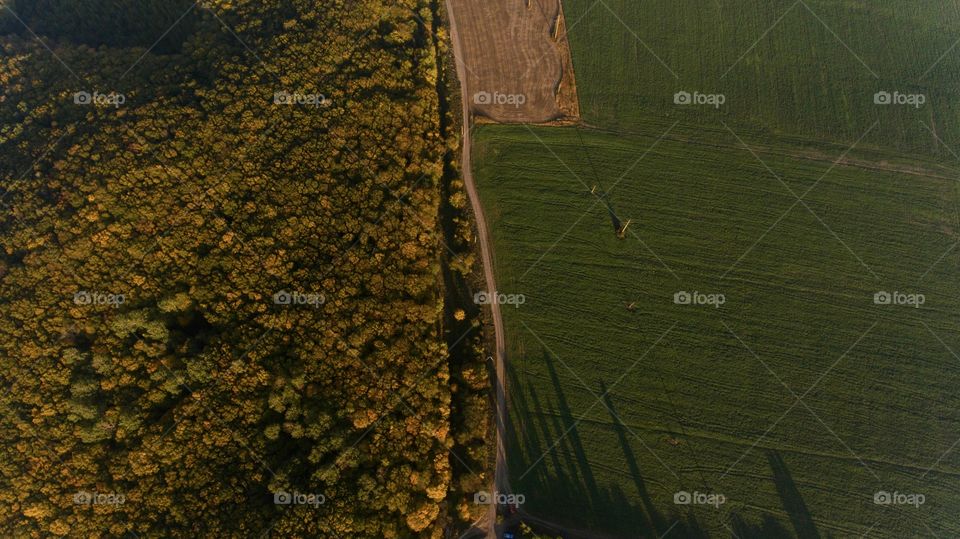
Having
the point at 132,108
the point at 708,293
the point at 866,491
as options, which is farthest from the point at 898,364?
the point at 132,108

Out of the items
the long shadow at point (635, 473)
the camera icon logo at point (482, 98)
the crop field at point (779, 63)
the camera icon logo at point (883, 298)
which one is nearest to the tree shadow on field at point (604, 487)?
the long shadow at point (635, 473)

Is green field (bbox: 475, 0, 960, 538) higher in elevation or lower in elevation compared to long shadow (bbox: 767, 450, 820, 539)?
higher

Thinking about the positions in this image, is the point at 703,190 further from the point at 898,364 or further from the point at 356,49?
the point at 356,49

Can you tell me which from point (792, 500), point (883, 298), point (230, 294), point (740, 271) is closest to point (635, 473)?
point (792, 500)

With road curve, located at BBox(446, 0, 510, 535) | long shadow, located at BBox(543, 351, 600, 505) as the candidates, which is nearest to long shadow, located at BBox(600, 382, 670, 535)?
long shadow, located at BBox(543, 351, 600, 505)

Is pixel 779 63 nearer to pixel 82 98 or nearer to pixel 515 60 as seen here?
pixel 515 60

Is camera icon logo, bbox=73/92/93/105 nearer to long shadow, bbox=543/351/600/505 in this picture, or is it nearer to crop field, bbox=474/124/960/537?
crop field, bbox=474/124/960/537
